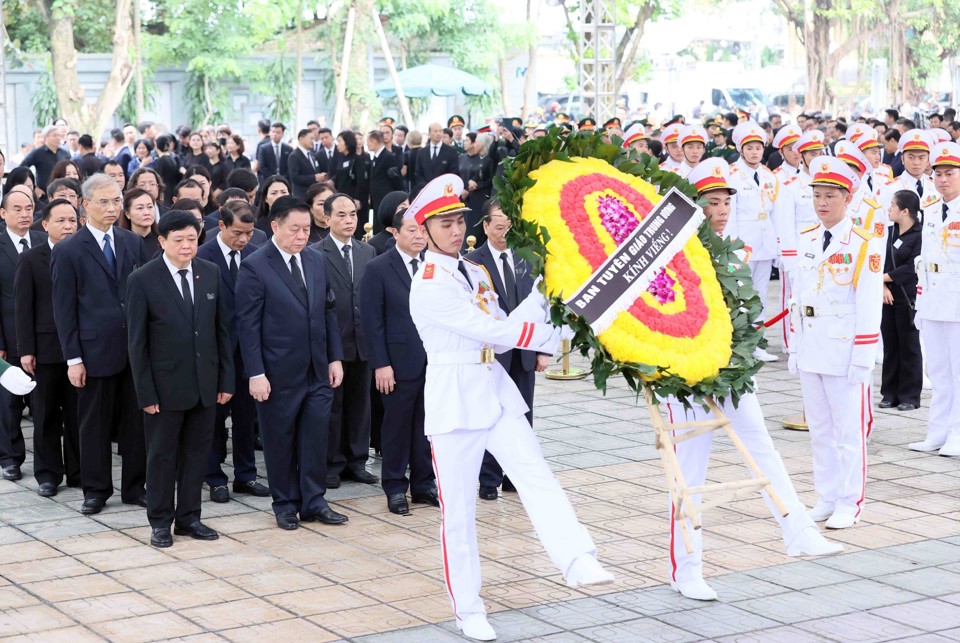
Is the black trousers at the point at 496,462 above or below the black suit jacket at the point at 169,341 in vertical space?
below

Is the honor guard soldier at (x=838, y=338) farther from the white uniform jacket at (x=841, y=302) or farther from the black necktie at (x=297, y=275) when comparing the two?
the black necktie at (x=297, y=275)

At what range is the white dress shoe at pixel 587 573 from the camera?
5.53 metres

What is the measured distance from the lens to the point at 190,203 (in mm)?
8242

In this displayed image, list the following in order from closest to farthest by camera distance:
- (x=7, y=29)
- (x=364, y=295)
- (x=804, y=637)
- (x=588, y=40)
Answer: (x=804, y=637), (x=364, y=295), (x=588, y=40), (x=7, y=29)

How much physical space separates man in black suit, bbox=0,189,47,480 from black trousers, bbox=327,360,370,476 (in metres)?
2.14

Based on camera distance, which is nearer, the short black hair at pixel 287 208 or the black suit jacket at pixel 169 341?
the black suit jacket at pixel 169 341

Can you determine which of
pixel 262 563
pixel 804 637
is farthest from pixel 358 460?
pixel 804 637

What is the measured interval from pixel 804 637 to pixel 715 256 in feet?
5.56

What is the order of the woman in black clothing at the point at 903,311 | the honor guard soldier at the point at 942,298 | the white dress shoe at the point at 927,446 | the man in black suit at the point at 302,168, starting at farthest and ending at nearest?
the man in black suit at the point at 302,168 < the woman in black clothing at the point at 903,311 < the white dress shoe at the point at 927,446 < the honor guard soldier at the point at 942,298

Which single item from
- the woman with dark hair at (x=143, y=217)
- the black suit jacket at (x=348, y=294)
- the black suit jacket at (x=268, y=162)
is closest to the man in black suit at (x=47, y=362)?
the woman with dark hair at (x=143, y=217)

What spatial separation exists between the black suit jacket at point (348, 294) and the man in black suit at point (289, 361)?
0.71m

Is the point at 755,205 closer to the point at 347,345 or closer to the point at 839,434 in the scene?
the point at 347,345

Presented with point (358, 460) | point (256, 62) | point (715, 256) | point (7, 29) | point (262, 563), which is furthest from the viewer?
point (256, 62)

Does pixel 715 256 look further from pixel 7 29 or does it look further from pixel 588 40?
pixel 7 29
